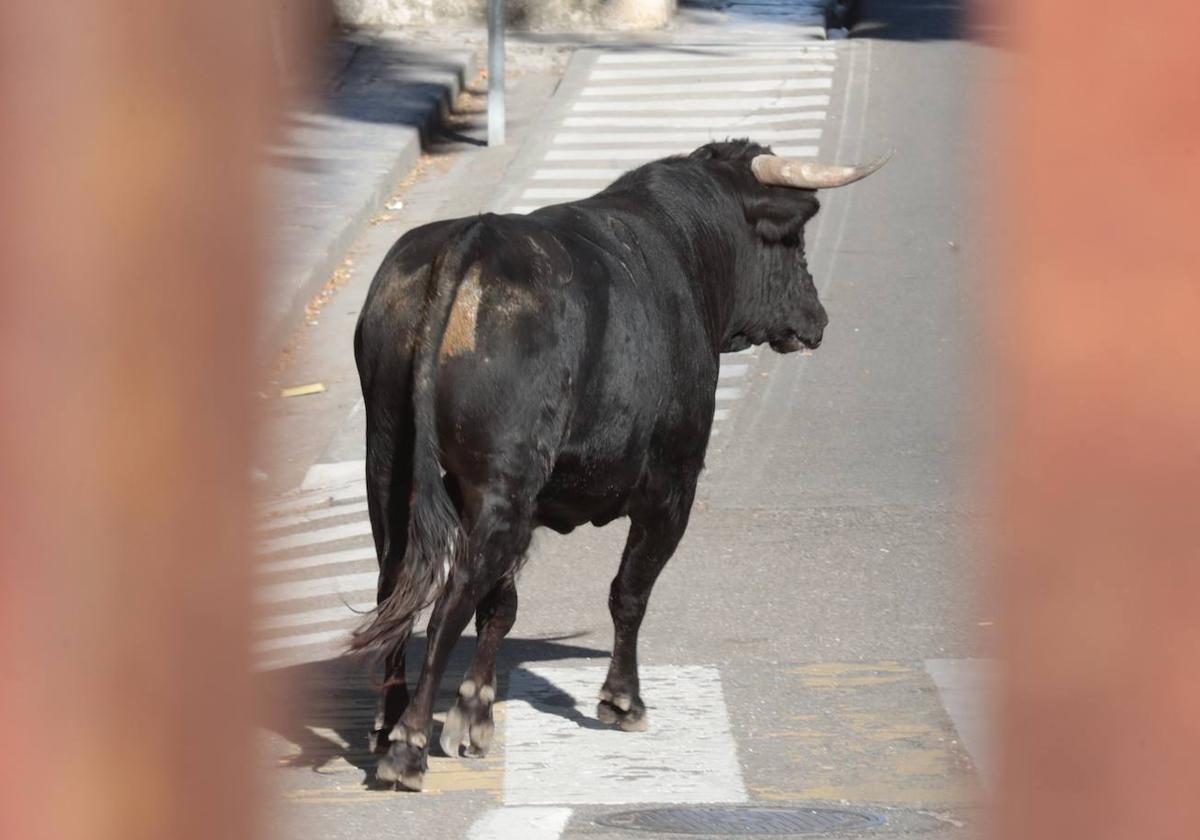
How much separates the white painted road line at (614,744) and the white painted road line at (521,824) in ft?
0.27

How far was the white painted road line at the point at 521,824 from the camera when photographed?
538 cm

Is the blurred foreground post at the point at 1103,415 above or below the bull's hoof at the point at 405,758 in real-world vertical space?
above

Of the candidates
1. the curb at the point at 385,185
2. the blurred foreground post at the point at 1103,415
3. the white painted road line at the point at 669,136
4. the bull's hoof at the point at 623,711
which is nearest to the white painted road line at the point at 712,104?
the white painted road line at the point at 669,136

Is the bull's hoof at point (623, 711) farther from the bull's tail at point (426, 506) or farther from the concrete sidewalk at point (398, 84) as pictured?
the concrete sidewalk at point (398, 84)

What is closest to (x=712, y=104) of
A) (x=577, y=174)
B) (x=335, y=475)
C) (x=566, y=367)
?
(x=577, y=174)

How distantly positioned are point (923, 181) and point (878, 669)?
8369 millimetres

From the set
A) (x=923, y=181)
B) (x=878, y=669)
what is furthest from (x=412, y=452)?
(x=923, y=181)

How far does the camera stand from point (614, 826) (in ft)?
18.0

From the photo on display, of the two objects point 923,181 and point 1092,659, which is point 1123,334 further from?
point 923,181

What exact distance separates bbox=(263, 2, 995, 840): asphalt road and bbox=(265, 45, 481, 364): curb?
0.74 feet

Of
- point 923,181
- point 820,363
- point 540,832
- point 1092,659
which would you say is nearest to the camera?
point 1092,659

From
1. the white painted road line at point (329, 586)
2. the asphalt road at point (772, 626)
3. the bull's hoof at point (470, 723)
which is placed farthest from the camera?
the white painted road line at point (329, 586)

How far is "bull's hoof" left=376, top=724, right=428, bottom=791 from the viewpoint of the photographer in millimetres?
5605

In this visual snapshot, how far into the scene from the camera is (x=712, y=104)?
649 inches
